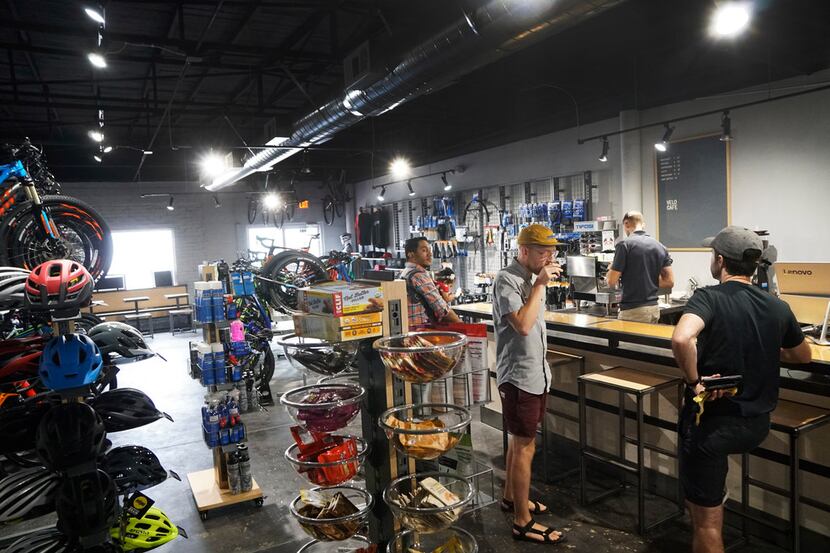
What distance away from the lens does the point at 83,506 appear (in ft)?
7.86

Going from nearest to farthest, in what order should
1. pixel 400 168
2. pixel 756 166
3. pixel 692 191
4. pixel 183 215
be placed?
pixel 756 166
pixel 692 191
pixel 400 168
pixel 183 215

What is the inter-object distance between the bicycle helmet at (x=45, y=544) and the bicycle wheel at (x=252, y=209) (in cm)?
1350

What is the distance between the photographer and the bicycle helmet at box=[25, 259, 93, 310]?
2.36 m

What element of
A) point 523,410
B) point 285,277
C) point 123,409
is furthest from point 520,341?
point 285,277

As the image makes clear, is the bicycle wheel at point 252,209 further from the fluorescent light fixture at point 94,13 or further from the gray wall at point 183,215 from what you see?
the fluorescent light fixture at point 94,13

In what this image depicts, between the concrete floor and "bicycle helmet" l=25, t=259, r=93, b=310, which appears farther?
the concrete floor

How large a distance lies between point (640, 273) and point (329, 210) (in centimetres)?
1252

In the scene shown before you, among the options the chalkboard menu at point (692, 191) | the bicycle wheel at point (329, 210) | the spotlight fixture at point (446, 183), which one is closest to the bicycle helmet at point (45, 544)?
the chalkboard menu at point (692, 191)

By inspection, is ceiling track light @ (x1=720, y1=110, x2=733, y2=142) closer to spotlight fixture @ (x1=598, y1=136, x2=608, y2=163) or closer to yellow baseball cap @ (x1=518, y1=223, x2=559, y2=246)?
spotlight fixture @ (x1=598, y1=136, x2=608, y2=163)

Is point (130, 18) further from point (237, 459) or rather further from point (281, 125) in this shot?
point (237, 459)

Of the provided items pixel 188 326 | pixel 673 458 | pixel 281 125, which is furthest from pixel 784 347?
pixel 188 326

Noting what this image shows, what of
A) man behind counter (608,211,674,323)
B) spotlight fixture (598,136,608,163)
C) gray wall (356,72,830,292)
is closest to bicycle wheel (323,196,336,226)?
gray wall (356,72,830,292)

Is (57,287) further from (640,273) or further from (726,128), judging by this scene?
(726,128)

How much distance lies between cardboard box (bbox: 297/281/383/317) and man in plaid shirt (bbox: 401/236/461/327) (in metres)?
1.55
